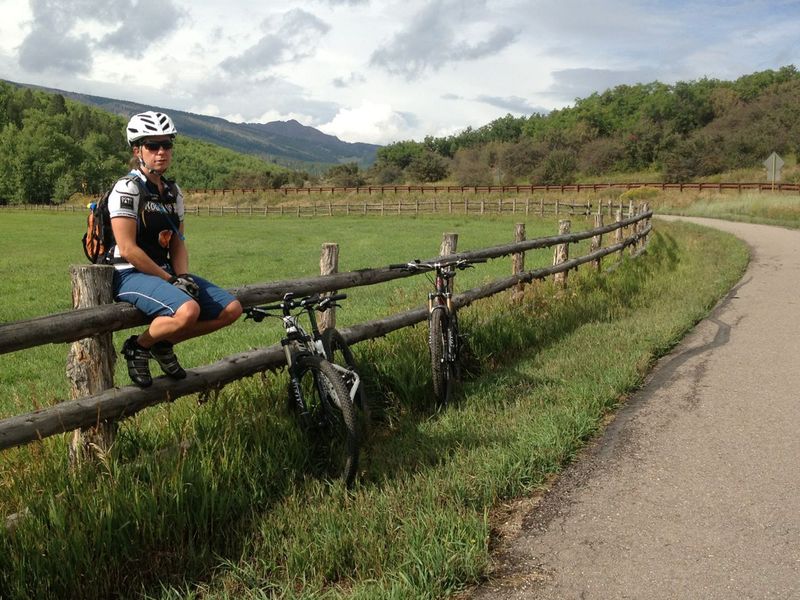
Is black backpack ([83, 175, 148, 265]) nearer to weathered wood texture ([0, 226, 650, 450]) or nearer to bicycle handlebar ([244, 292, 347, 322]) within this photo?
weathered wood texture ([0, 226, 650, 450])

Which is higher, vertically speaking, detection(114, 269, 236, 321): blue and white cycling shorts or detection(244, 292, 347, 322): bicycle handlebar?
detection(114, 269, 236, 321): blue and white cycling shorts

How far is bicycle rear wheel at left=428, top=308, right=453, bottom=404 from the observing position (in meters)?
5.39

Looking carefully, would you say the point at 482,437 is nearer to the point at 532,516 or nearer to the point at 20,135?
the point at 532,516

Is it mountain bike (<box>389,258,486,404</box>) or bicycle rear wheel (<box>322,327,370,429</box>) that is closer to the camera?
bicycle rear wheel (<box>322,327,370,429</box>)

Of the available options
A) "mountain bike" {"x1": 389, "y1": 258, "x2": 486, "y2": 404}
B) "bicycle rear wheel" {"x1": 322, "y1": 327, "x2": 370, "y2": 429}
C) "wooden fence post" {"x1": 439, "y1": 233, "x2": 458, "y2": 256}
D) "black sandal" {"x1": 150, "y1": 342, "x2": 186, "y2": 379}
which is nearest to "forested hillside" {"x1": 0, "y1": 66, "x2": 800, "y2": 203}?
"wooden fence post" {"x1": 439, "y1": 233, "x2": 458, "y2": 256}

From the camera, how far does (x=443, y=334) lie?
567 centimetres

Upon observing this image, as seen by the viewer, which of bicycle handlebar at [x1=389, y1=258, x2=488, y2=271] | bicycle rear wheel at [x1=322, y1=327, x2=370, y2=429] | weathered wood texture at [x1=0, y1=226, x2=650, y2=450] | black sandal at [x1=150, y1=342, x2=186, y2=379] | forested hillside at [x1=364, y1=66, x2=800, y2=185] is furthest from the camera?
forested hillside at [x1=364, y1=66, x2=800, y2=185]

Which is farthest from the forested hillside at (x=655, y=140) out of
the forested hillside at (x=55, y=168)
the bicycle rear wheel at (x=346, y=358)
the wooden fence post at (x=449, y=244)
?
the bicycle rear wheel at (x=346, y=358)

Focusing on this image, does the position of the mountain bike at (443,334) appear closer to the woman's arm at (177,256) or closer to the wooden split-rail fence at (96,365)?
the wooden split-rail fence at (96,365)

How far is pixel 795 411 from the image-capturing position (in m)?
5.31

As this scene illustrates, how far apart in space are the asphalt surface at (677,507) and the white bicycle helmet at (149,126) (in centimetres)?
279

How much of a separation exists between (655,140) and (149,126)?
90.0 m

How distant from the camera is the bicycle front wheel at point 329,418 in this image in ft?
12.3

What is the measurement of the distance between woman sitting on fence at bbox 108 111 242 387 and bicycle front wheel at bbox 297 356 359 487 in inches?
22.5
